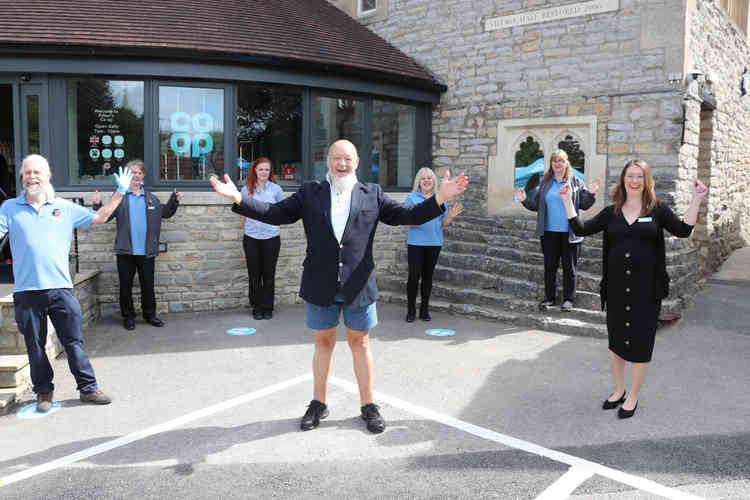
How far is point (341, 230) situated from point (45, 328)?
97.5 inches

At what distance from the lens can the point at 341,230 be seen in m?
4.09

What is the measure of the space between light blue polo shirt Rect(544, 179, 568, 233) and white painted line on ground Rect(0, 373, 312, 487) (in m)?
3.57

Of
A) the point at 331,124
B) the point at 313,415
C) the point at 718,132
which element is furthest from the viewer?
the point at 718,132

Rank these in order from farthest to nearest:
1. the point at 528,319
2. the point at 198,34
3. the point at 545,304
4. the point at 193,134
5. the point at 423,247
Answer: the point at 193,134 → the point at 198,34 → the point at 423,247 → the point at 545,304 → the point at 528,319

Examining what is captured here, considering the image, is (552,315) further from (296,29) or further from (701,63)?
(296,29)

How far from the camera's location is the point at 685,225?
446 cm

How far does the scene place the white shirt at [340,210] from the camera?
4.09 m

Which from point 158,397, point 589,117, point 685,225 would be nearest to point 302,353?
point 158,397

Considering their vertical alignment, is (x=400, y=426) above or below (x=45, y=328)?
below

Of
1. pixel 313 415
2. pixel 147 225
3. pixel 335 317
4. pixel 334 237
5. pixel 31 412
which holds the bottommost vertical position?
pixel 31 412

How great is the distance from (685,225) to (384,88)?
21.2 feet

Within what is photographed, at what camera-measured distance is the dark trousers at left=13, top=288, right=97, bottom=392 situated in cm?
462

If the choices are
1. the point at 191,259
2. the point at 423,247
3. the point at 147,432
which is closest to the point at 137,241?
the point at 191,259

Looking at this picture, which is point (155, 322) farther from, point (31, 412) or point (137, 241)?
point (31, 412)
